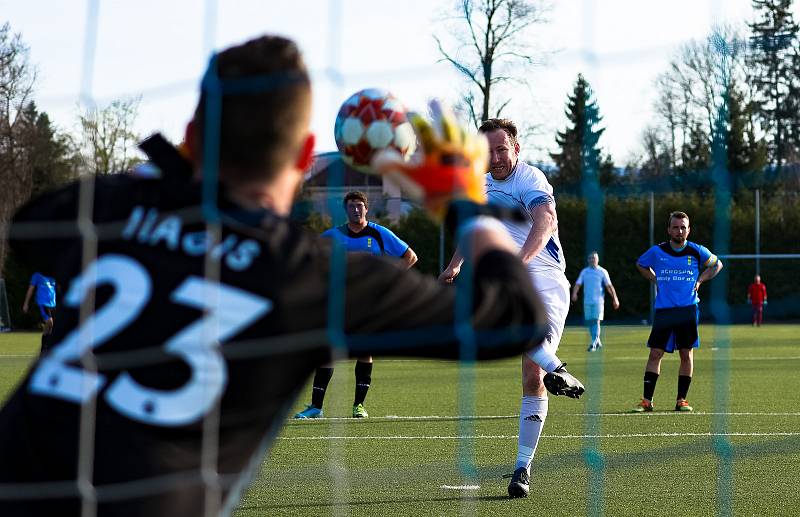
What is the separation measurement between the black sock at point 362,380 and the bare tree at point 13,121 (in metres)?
3.00

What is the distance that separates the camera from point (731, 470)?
249 inches

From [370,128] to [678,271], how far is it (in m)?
7.17

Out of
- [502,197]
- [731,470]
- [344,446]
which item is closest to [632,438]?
[731,470]

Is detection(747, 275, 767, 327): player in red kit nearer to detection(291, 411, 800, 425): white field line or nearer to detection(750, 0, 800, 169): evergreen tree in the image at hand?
detection(750, 0, 800, 169): evergreen tree

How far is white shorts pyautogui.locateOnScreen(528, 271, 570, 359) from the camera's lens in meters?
6.21

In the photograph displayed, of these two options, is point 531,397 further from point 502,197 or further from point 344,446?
point 344,446

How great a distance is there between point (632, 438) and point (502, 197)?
8.16 ft

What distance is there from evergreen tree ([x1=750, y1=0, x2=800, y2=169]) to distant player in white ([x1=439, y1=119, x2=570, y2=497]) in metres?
1.33

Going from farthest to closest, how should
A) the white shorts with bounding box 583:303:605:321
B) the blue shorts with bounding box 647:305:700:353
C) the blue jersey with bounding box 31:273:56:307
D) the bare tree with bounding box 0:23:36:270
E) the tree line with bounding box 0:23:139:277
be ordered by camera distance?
the white shorts with bounding box 583:303:605:321
the blue jersey with bounding box 31:273:56:307
the blue shorts with bounding box 647:305:700:353
the bare tree with bounding box 0:23:36:270
the tree line with bounding box 0:23:139:277

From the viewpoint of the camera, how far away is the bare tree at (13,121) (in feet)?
14.2

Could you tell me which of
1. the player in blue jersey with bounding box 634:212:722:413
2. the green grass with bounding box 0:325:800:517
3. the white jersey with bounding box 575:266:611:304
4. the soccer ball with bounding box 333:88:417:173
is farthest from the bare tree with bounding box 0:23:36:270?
the white jersey with bounding box 575:266:611:304

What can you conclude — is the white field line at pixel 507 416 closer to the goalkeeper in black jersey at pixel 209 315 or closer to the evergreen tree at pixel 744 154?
the goalkeeper in black jersey at pixel 209 315

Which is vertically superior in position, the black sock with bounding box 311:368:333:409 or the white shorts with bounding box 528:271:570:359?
the white shorts with bounding box 528:271:570:359

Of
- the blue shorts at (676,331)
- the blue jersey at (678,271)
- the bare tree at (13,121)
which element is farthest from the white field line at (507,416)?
the bare tree at (13,121)
